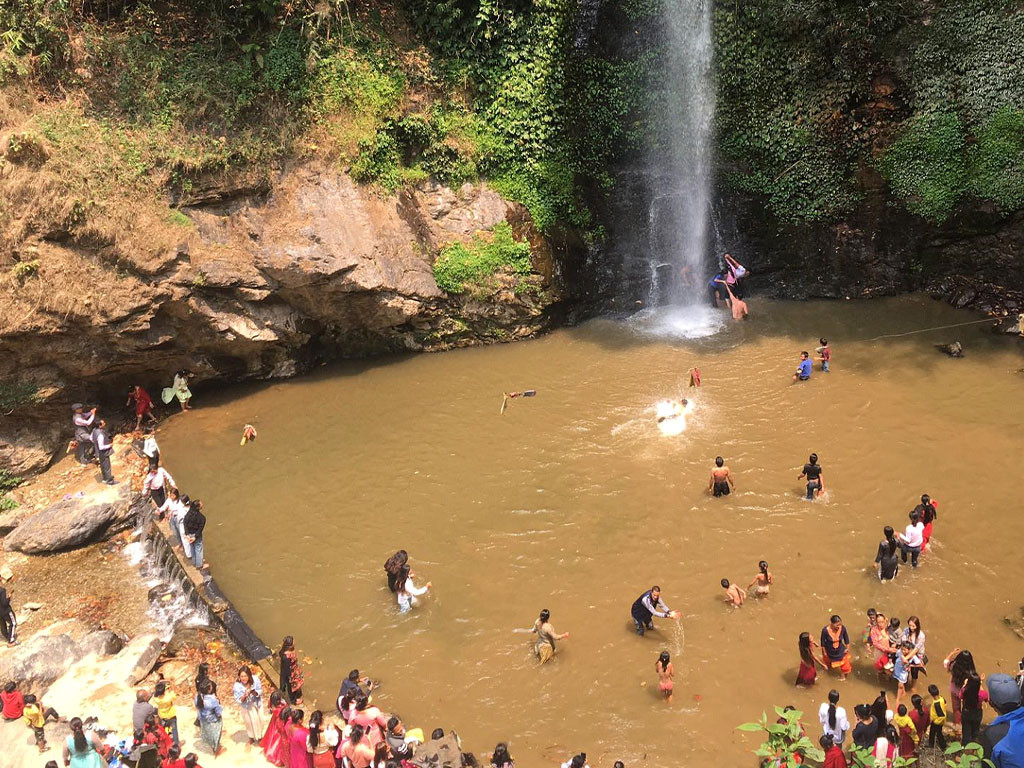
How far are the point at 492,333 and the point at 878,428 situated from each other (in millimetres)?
9690

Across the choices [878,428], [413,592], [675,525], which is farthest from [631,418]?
[413,592]

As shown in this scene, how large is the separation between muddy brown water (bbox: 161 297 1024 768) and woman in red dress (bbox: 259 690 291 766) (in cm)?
113

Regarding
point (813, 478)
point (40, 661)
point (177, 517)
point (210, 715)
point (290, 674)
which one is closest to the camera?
point (210, 715)

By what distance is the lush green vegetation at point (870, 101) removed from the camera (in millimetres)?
18641

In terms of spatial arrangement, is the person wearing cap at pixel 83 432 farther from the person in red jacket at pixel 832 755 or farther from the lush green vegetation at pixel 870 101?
the lush green vegetation at pixel 870 101

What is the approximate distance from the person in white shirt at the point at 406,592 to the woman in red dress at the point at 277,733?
8.93 ft

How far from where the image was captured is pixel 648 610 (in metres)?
11.2

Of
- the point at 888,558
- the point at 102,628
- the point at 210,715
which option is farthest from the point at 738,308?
the point at 102,628

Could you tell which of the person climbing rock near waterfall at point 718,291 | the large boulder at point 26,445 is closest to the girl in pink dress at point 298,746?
the large boulder at point 26,445

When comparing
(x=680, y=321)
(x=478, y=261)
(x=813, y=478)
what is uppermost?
(x=478, y=261)

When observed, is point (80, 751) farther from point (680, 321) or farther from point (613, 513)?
point (680, 321)

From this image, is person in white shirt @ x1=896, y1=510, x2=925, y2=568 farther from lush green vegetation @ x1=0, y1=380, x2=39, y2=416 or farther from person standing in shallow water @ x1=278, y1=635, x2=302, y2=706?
lush green vegetation @ x1=0, y1=380, x2=39, y2=416

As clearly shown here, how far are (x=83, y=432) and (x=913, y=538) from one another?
15891mm

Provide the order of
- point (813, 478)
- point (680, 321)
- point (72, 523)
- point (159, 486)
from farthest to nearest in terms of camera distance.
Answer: point (680, 321) < point (159, 486) < point (72, 523) < point (813, 478)
